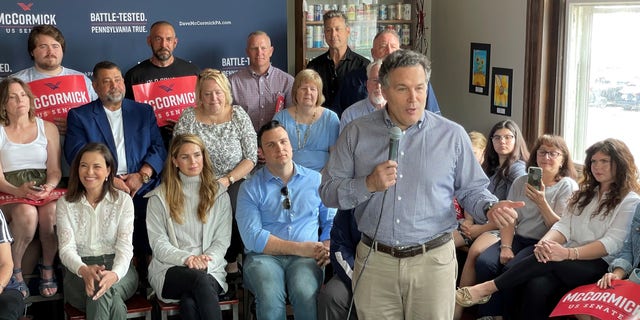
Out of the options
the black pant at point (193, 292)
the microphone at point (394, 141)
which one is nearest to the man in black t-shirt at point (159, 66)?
the black pant at point (193, 292)

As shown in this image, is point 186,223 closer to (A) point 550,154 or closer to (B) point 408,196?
(B) point 408,196

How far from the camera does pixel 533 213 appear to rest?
4.54 metres

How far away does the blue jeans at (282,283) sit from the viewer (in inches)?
158

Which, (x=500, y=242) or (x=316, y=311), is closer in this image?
(x=316, y=311)

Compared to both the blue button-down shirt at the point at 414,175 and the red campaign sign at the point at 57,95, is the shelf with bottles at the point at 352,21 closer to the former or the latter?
the red campaign sign at the point at 57,95

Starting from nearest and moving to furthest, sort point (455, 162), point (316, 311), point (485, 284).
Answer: point (455, 162) → point (316, 311) → point (485, 284)

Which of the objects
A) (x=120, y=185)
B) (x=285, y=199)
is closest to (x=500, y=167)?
(x=285, y=199)

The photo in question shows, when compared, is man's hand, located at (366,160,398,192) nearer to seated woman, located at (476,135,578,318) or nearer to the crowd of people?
the crowd of people

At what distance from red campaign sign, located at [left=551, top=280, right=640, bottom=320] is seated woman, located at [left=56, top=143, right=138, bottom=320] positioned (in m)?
2.16

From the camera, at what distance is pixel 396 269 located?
2.95 meters

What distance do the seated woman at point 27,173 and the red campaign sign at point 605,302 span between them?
275cm

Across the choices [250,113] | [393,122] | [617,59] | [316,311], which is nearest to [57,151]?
[250,113]

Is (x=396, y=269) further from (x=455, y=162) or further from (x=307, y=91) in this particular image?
(x=307, y=91)

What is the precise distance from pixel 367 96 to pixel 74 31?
2357 millimetres
